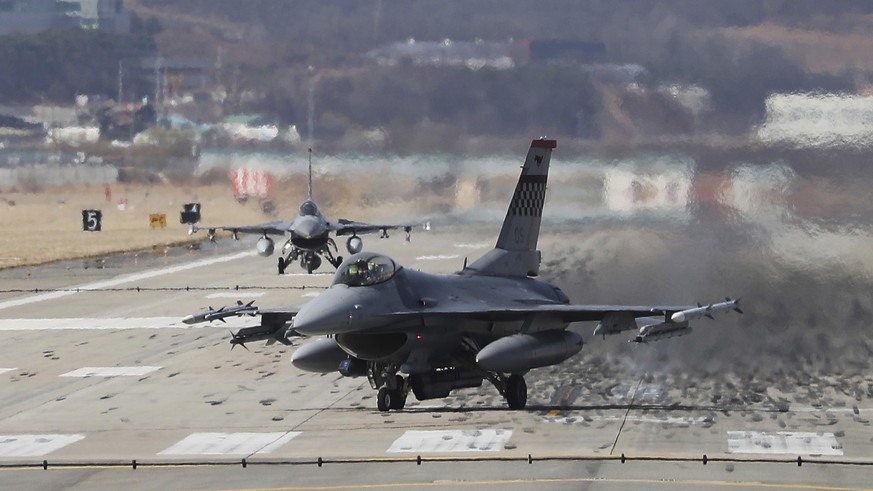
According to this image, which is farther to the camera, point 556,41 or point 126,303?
point 556,41

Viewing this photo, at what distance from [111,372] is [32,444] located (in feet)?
33.4

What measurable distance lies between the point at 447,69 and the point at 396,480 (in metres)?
44.0

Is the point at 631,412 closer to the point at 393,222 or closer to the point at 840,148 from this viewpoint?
the point at 840,148

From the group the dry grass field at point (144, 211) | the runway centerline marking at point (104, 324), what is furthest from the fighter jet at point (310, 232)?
the runway centerline marking at point (104, 324)

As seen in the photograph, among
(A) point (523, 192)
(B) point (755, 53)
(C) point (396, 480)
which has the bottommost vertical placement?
(C) point (396, 480)

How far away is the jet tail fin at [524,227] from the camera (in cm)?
3541

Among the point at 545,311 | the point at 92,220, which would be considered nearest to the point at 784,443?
the point at 545,311

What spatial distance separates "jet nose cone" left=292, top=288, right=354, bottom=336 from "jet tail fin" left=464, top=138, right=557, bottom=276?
622 cm

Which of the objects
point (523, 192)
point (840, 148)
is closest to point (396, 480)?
point (523, 192)

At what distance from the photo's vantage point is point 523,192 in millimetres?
36500

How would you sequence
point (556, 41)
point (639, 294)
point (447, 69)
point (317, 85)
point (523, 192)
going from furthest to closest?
point (317, 85)
point (447, 69)
point (556, 41)
point (639, 294)
point (523, 192)

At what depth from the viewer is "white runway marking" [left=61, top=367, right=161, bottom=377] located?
125ft

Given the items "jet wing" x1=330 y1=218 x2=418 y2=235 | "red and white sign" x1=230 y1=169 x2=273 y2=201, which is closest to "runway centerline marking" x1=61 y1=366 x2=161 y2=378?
"jet wing" x1=330 y1=218 x2=418 y2=235

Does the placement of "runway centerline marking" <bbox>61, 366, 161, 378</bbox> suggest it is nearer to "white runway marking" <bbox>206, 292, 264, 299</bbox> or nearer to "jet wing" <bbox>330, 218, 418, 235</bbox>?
"white runway marking" <bbox>206, 292, 264, 299</bbox>
